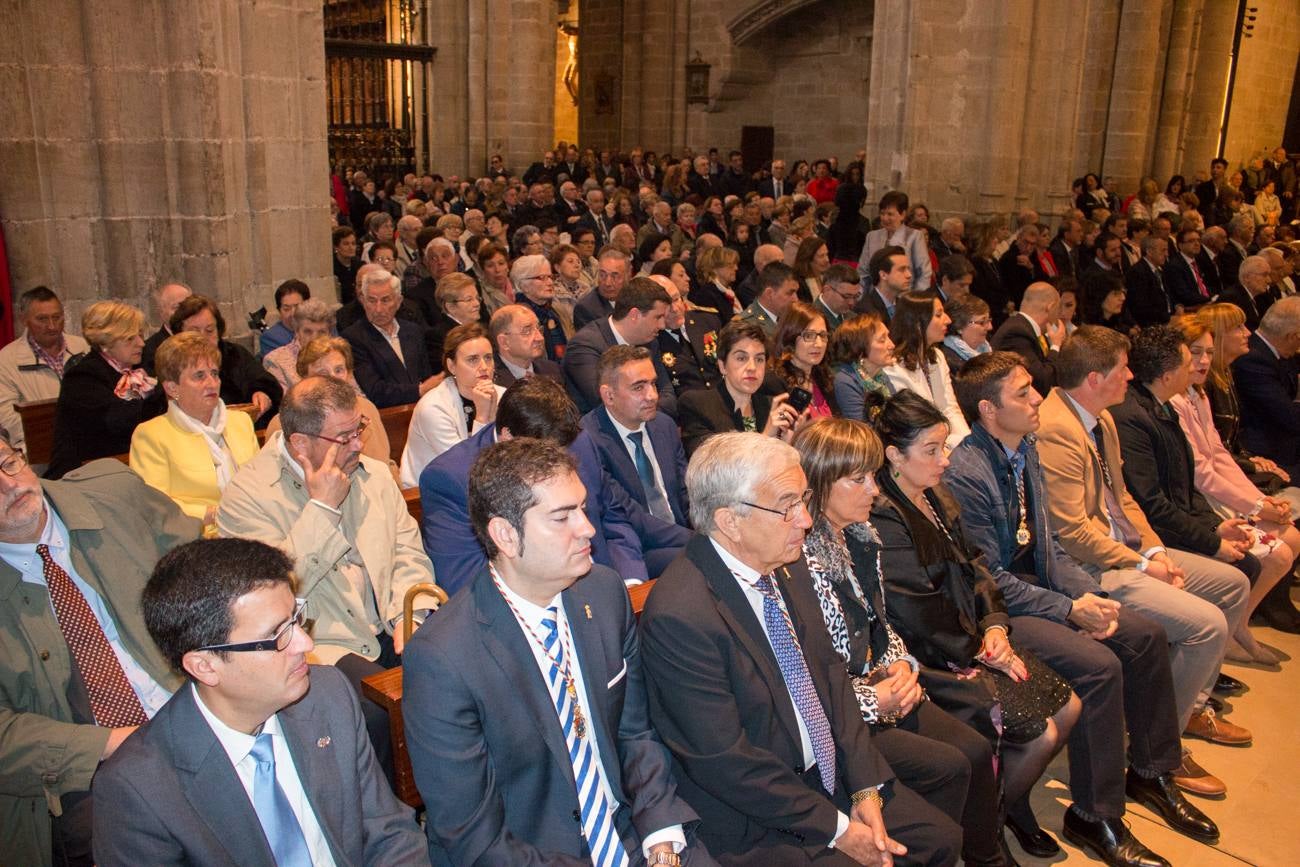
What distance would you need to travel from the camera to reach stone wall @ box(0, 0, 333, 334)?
576 cm

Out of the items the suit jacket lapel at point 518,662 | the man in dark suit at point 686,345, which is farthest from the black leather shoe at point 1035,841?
the man in dark suit at point 686,345

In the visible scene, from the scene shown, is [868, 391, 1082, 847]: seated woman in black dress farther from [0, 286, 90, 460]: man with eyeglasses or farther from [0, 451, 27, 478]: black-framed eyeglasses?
[0, 286, 90, 460]: man with eyeglasses

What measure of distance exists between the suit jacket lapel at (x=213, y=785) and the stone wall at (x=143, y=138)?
461 cm

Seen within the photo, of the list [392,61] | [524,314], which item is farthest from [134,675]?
[392,61]

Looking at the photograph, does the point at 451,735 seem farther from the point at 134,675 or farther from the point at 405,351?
the point at 405,351

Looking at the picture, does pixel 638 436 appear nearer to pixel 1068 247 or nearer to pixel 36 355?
pixel 36 355

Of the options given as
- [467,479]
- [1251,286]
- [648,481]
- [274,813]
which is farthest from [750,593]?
[1251,286]

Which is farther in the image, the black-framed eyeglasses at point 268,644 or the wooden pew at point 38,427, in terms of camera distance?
the wooden pew at point 38,427

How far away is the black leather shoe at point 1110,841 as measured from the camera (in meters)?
3.69

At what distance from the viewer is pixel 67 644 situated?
280 cm

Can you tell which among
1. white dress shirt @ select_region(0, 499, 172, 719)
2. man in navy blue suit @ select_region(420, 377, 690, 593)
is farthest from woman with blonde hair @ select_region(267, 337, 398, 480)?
white dress shirt @ select_region(0, 499, 172, 719)

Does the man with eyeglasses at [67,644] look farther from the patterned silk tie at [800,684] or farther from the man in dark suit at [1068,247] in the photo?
the man in dark suit at [1068,247]

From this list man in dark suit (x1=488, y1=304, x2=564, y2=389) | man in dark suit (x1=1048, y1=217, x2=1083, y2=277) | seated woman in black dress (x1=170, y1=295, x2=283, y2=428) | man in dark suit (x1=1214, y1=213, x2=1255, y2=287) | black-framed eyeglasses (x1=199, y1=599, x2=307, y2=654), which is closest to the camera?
black-framed eyeglasses (x1=199, y1=599, x2=307, y2=654)

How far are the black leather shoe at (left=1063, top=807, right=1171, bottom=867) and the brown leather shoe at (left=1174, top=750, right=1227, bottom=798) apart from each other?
47 cm
